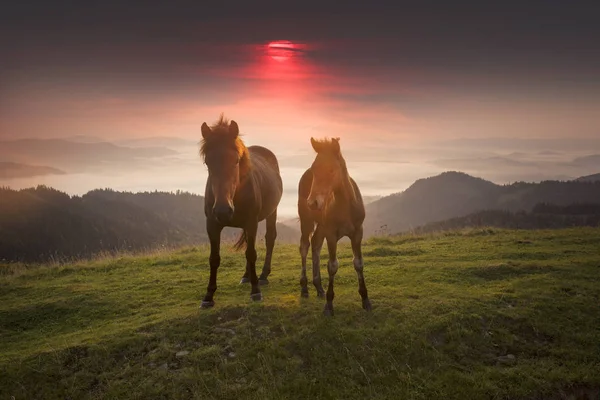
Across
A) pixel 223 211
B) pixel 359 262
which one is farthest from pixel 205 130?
pixel 359 262

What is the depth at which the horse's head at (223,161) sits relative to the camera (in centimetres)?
927

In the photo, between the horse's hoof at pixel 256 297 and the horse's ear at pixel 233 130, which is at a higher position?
the horse's ear at pixel 233 130

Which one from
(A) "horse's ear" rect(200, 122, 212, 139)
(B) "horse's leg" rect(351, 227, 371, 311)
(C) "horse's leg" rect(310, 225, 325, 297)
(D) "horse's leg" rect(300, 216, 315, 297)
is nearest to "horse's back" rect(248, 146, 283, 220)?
(D) "horse's leg" rect(300, 216, 315, 297)

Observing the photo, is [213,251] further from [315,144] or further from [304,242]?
[315,144]

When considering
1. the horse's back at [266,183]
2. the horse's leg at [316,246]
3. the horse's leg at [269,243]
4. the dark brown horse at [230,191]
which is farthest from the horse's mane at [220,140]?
the horse's leg at [269,243]

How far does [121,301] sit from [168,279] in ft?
7.94

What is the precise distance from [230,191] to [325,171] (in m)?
2.14

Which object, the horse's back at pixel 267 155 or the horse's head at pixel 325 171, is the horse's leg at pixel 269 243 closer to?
the horse's back at pixel 267 155

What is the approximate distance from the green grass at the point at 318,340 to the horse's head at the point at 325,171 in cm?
261

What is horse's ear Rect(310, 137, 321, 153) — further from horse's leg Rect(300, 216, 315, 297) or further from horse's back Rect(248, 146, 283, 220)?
horse's leg Rect(300, 216, 315, 297)

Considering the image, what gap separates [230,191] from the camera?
9.51m

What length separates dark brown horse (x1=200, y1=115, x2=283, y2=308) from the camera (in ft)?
30.9

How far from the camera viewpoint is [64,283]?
50.3 ft

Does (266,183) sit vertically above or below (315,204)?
above
